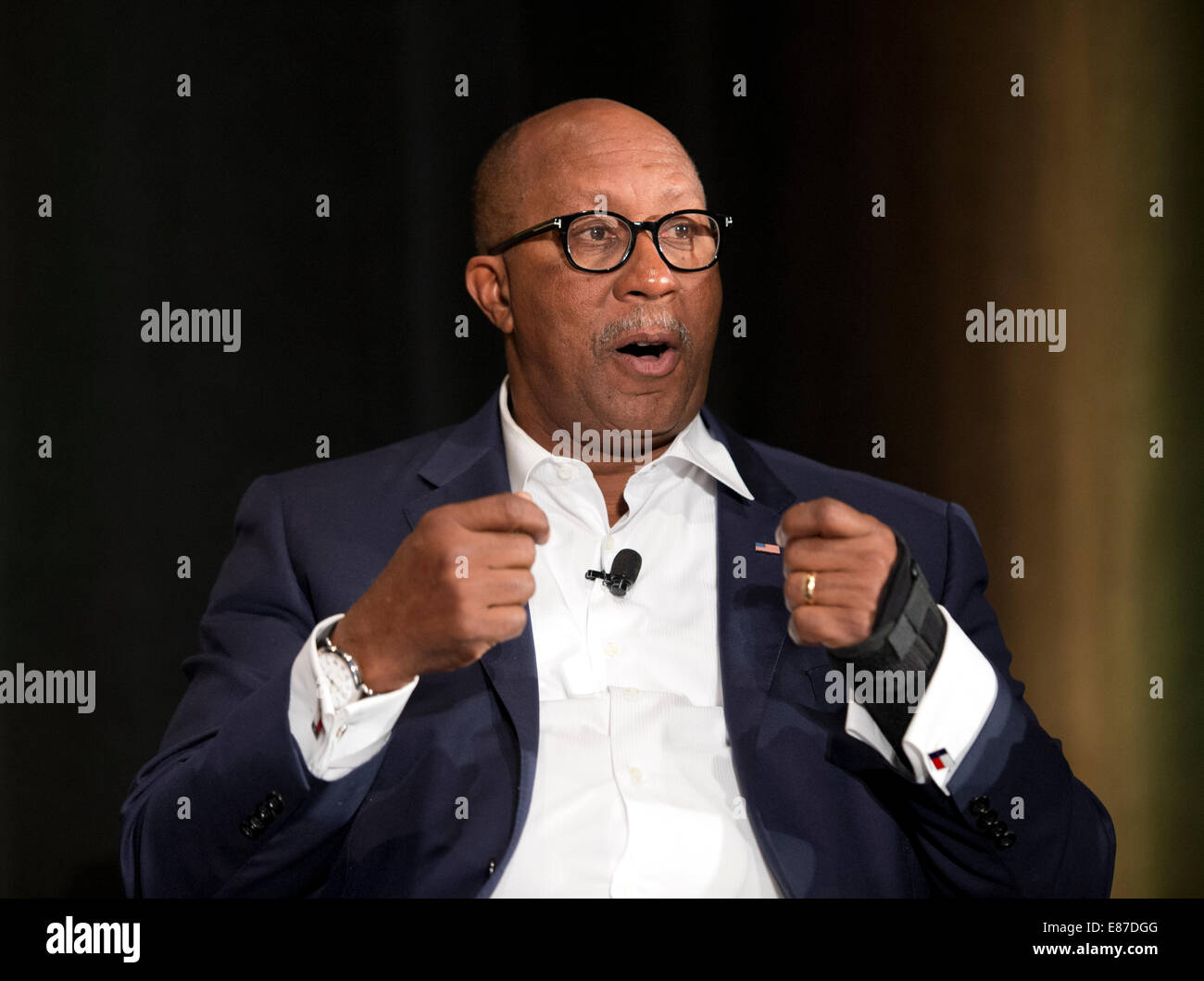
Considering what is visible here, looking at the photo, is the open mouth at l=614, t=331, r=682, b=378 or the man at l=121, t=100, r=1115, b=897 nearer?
the man at l=121, t=100, r=1115, b=897

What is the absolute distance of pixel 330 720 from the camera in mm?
1796

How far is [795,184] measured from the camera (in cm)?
255

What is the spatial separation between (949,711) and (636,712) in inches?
19.1

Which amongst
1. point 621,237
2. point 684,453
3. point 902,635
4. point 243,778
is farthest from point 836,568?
point 243,778

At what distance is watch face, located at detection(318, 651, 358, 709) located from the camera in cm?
179

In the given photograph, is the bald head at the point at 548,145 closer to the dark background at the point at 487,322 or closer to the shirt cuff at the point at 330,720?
the dark background at the point at 487,322

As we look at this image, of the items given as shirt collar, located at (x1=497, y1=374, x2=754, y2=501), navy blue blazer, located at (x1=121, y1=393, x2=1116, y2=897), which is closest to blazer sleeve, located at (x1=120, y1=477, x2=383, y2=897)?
navy blue blazer, located at (x1=121, y1=393, x2=1116, y2=897)

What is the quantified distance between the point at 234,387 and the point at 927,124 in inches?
57.1

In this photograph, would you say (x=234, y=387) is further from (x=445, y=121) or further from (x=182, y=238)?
(x=445, y=121)

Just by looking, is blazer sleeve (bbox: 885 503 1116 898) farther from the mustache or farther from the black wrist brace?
the mustache

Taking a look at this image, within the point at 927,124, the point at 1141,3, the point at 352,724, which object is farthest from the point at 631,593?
the point at 1141,3

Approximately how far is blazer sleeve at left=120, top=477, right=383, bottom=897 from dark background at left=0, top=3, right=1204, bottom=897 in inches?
17.9

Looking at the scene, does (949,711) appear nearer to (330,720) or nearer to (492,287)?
(330,720)

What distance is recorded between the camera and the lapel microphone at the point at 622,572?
208 centimetres
